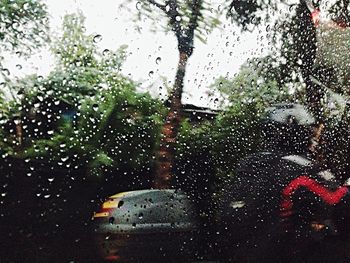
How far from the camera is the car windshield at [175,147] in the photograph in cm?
132

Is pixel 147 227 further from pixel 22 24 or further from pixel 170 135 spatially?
pixel 22 24

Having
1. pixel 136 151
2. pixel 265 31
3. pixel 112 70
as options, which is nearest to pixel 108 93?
pixel 112 70

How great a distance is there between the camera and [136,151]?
151 centimetres

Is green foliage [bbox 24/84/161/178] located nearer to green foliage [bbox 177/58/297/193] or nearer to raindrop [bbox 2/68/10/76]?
green foliage [bbox 177/58/297/193]

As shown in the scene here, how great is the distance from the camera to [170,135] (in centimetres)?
154

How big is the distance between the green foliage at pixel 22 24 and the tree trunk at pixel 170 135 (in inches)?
24.3

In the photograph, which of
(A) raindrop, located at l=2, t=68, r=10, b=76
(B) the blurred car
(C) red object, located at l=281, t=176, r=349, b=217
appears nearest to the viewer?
(B) the blurred car

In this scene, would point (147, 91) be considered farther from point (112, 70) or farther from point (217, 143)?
point (217, 143)

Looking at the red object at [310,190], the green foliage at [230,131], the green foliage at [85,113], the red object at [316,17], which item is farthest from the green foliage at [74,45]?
the red object at [316,17]

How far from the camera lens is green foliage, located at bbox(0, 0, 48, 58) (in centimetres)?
153

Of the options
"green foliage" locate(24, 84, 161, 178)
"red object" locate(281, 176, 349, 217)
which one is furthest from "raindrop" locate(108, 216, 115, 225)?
"red object" locate(281, 176, 349, 217)

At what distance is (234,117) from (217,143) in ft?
0.59

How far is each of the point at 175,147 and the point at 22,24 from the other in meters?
0.89

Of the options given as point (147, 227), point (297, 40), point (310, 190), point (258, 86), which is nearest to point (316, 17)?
point (297, 40)
